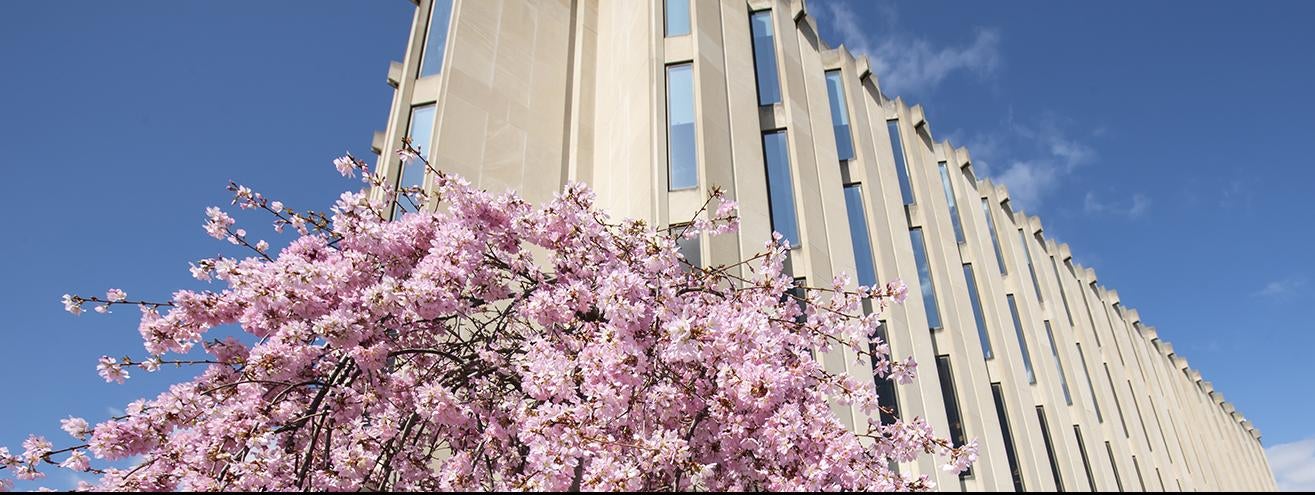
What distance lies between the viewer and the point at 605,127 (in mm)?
14562

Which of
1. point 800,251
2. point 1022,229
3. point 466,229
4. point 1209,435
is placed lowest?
point 466,229

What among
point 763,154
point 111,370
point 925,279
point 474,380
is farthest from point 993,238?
point 111,370

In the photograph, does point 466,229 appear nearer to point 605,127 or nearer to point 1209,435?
point 605,127

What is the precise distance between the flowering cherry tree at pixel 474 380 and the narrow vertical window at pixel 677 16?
29.8 feet

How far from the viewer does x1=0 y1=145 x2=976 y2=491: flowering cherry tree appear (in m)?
4.91

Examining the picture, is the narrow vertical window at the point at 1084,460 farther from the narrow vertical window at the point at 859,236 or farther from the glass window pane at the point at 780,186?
the glass window pane at the point at 780,186

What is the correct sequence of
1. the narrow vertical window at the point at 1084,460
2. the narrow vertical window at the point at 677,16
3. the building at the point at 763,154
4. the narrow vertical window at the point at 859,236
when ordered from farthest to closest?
the narrow vertical window at the point at 1084,460 → the narrow vertical window at the point at 859,236 → the narrow vertical window at the point at 677,16 → the building at the point at 763,154

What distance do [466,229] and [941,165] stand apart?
22772mm

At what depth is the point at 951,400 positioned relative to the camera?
1653cm

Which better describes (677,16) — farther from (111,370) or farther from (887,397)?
(111,370)

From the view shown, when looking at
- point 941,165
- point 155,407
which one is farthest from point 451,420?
point 941,165

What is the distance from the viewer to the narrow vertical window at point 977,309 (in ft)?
65.6

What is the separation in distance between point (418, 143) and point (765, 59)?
785 cm

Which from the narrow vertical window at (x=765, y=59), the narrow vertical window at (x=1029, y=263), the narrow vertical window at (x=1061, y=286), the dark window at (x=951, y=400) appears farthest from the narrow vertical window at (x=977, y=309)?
the narrow vertical window at (x=1061, y=286)
